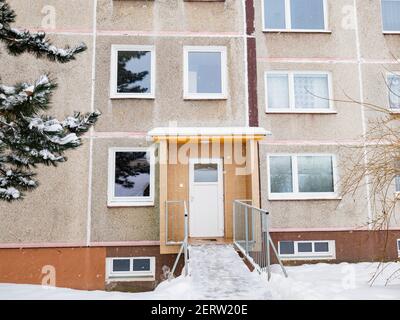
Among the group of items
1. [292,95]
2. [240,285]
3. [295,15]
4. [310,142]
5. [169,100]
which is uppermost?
[295,15]

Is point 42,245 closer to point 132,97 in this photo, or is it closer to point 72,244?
point 72,244

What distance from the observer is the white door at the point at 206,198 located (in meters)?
9.78

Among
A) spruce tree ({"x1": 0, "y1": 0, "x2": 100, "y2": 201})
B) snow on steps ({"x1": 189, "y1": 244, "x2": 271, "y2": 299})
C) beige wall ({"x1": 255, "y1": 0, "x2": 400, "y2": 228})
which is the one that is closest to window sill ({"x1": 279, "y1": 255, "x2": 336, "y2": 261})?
beige wall ({"x1": 255, "y1": 0, "x2": 400, "y2": 228})

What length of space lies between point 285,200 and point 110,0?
298 inches

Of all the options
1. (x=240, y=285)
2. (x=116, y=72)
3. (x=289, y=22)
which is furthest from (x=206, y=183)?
(x=289, y=22)

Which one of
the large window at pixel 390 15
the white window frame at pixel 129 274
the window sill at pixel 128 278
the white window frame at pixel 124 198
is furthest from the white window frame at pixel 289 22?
the window sill at pixel 128 278

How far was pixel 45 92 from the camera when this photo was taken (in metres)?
5.12

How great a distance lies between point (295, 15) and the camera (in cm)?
1070

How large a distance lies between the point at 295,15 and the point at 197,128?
4918mm

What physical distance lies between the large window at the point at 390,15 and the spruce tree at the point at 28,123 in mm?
9379

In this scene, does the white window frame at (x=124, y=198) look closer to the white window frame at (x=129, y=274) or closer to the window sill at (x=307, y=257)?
the white window frame at (x=129, y=274)
